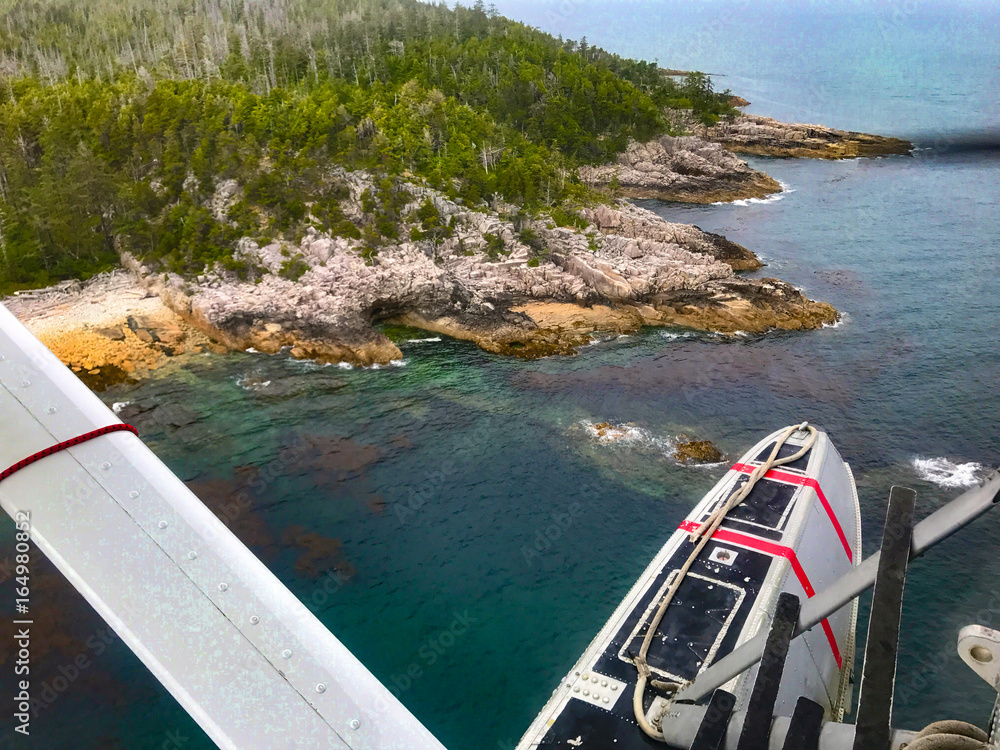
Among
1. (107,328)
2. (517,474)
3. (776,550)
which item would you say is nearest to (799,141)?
(517,474)

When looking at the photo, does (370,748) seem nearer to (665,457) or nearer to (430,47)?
(665,457)

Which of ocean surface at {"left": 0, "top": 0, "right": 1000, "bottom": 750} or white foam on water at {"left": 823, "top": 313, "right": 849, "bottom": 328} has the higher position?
white foam on water at {"left": 823, "top": 313, "right": 849, "bottom": 328}

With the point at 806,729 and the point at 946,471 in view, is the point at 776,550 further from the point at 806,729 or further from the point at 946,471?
the point at 946,471

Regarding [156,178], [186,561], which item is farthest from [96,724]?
[156,178]

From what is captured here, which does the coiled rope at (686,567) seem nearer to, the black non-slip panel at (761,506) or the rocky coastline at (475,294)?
the black non-slip panel at (761,506)

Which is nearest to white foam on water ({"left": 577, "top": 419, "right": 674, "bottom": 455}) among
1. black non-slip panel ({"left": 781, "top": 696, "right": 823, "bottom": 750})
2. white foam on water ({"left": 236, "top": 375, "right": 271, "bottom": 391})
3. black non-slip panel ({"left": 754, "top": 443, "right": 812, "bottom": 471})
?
black non-slip panel ({"left": 754, "top": 443, "right": 812, "bottom": 471})

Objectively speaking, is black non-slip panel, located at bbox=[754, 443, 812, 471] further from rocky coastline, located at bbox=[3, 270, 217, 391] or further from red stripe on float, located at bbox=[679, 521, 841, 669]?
rocky coastline, located at bbox=[3, 270, 217, 391]
